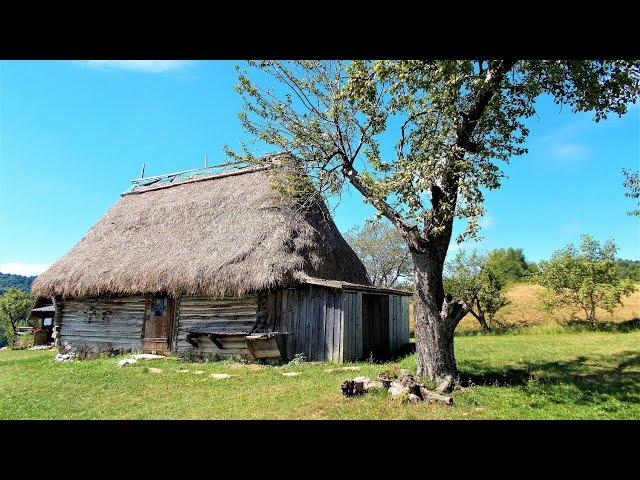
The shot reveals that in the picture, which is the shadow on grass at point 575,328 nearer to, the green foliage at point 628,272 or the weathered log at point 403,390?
the green foliage at point 628,272

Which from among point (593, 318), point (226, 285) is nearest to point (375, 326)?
point (226, 285)

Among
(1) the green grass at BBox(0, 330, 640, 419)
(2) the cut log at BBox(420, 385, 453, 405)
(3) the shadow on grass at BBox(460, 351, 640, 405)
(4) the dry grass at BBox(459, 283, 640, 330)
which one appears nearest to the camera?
(1) the green grass at BBox(0, 330, 640, 419)

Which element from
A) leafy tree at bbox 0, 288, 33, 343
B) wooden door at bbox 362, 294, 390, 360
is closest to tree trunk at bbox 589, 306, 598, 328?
wooden door at bbox 362, 294, 390, 360

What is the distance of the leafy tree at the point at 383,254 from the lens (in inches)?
1139

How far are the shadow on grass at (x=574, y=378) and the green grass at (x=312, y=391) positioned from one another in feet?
0.07

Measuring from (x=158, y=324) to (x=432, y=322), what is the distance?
10084 mm

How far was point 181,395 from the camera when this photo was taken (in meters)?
7.37

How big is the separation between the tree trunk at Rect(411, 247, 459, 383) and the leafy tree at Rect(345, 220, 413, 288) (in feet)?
69.6

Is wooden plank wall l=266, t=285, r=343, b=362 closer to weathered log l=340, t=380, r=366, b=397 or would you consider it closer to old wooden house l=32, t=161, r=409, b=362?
old wooden house l=32, t=161, r=409, b=362

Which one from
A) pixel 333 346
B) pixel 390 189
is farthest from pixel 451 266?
pixel 390 189

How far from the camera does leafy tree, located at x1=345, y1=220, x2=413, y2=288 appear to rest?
28938 mm

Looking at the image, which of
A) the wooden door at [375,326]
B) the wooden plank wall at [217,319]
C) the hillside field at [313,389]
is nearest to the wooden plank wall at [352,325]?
the wooden door at [375,326]
